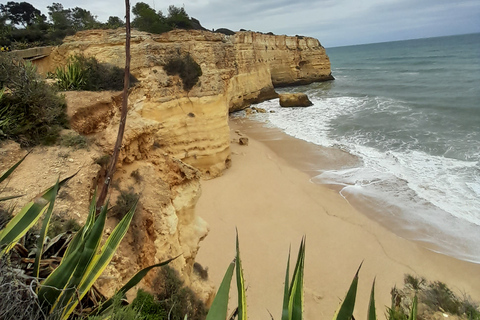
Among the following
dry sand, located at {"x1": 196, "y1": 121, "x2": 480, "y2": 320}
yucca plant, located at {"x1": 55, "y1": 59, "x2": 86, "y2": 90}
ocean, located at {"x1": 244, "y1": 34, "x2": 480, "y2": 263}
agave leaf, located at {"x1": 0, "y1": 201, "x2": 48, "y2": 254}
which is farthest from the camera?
ocean, located at {"x1": 244, "y1": 34, "x2": 480, "y2": 263}

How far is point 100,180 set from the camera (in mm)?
4672

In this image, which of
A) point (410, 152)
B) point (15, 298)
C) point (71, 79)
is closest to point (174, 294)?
point (15, 298)

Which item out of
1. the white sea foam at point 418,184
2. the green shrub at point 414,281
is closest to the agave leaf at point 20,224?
the green shrub at point 414,281

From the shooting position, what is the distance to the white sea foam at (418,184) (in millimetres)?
8305

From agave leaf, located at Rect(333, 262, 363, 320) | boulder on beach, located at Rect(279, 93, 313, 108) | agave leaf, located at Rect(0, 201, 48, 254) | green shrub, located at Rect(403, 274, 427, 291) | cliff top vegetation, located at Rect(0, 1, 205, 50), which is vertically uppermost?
cliff top vegetation, located at Rect(0, 1, 205, 50)

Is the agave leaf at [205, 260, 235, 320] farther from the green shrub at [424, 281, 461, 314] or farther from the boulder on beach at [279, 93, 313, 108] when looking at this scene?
the boulder on beach at [279, 93, 313, 108]

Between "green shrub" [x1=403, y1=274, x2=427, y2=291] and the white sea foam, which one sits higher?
the white sea foam

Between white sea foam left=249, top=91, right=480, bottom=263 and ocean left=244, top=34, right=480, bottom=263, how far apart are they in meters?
0.03

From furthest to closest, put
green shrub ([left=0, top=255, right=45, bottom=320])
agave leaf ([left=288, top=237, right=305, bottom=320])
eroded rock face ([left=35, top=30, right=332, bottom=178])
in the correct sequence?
eroded rock face ([left=35, top=30, right=332, bottom=178]) < agave leaf ([left=288, top=237, right=305, bottom=320]) < green shrub ([left=0, top=255, right=45, bottom=320])

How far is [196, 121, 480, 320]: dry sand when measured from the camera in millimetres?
6516

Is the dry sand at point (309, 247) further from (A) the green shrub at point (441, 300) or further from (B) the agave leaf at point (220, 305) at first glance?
(B) the agave leaf at point (220, 305)

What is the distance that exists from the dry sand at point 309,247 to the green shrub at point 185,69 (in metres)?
3.80

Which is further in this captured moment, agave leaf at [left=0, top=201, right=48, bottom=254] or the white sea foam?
the white sea foam

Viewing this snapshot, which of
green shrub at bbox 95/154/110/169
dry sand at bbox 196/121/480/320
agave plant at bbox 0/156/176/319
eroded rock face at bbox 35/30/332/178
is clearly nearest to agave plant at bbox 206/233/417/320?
agave plant at bbox 0/156/176/319
